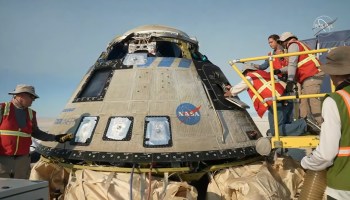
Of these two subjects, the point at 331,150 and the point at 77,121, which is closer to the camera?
the point at 331,150

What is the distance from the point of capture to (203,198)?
16.9 feet

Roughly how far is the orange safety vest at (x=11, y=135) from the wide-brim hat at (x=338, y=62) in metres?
4.83

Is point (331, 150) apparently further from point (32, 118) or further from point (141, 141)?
point (32, 118)

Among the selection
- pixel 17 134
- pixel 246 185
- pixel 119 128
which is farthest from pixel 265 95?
pixel 17 134

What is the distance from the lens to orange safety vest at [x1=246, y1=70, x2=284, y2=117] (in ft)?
16.2

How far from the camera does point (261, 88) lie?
197 inches

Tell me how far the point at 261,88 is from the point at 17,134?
175 inches

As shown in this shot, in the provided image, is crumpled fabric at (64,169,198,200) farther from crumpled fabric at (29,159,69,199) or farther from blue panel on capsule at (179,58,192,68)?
blue panel on capsule at (179,58,192,68)

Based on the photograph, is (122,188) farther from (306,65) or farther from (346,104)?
(306,65)

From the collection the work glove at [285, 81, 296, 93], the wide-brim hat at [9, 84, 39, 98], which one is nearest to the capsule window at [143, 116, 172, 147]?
the wide-brim hat at [9, 84, 39, 98]

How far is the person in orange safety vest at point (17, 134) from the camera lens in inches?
184

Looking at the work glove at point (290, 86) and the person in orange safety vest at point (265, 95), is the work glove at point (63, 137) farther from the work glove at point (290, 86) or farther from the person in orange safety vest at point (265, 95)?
the work glove at point (290, 86)

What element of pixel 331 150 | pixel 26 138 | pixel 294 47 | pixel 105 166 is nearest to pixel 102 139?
pixel 105 166

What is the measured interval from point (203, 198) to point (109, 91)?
2.74m
